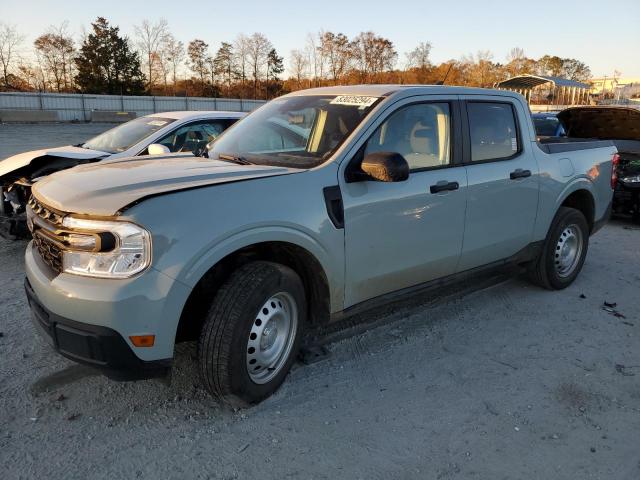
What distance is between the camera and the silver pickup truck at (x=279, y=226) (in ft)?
8.44

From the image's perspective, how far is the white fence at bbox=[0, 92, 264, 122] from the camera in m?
32.5

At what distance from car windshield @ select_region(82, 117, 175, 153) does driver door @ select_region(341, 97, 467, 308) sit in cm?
429

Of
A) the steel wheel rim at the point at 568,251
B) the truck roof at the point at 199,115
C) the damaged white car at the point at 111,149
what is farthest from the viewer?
the truck roof at the point at 199,115

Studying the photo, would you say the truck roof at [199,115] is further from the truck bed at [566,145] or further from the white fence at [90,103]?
the white fence at [90,103]

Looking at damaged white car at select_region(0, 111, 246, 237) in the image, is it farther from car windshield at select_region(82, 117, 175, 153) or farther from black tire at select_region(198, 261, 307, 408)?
black tire at select_region(198, 261, 307, 408)

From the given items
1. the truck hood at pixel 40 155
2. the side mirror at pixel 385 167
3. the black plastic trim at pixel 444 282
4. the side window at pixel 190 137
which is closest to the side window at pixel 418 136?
the side mirror at pixel 385 167

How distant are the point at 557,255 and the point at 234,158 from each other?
3.41m

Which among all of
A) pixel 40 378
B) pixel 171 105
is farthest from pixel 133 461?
pixel 171 105

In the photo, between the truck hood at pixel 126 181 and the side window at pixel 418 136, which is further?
the side window at pixel 418 136

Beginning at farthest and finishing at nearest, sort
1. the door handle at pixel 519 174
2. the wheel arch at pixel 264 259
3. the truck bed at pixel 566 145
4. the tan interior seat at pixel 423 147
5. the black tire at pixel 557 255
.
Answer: the black tire at pixel 557 255, the truck bed at pixel 566 145, the door handle at pixel 519 174, the tan interior seat at pixel 423 147, the wheel arch at pixel 264 259

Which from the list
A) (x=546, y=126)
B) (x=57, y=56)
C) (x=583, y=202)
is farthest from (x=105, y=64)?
(x=583, y=202)

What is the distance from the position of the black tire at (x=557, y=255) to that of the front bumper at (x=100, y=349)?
3814 millimetres

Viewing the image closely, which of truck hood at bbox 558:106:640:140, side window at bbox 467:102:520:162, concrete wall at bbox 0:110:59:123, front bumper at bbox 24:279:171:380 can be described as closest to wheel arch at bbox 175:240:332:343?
front bumper at bbox 24:279:171:380

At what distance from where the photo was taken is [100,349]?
2.56 meters
